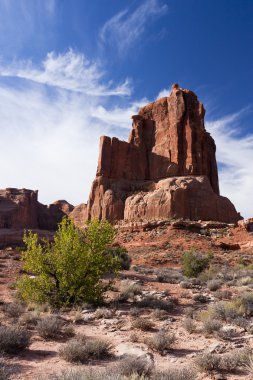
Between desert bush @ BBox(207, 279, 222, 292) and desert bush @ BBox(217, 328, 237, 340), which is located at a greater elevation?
desert bush @ BBox(217, 328, 237, 340)

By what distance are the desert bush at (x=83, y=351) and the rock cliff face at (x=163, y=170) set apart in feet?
140

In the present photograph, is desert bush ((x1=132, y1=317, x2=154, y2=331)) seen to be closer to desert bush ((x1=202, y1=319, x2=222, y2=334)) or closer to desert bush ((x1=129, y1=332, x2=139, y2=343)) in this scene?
desert bush ((x1=129, y1=332, x2=139, y2=343))

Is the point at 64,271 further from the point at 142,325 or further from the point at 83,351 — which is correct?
the point at 83,351

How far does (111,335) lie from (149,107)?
62.2m

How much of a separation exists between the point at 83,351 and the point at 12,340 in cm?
155

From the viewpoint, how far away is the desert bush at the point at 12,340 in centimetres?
678

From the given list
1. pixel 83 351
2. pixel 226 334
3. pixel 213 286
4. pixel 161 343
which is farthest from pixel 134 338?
pixel 213 286

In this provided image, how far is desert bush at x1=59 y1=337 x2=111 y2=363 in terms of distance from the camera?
20.8 ft

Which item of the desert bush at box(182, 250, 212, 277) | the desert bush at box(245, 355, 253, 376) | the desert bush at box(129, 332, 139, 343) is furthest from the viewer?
the desert bush at box(182, 250, 212, 277)

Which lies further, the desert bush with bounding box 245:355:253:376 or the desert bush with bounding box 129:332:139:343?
the desert bush with bounding box 129:332:139:343

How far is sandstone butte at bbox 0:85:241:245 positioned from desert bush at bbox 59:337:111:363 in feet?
139

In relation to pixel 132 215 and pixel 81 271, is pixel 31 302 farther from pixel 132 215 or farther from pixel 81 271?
pixel 132 215

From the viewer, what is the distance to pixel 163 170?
5944cm

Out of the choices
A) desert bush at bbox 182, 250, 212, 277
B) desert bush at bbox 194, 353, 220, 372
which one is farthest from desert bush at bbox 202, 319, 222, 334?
desert bush at bbox 182, 250, 212, 277
